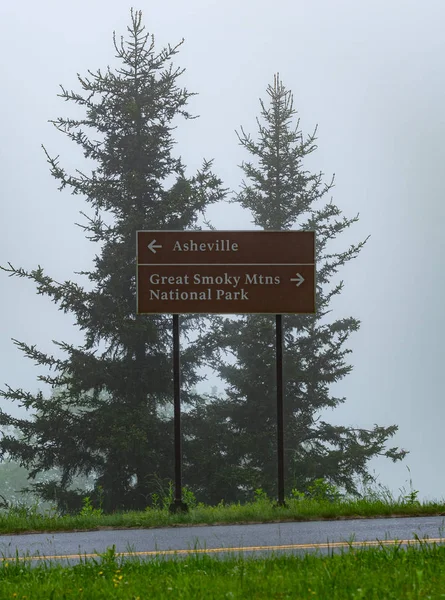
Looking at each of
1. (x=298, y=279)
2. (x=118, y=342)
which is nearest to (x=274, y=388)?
(x=118, y=342)

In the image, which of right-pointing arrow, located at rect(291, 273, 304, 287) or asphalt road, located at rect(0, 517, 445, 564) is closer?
asphalt road, located at rect(0, 517, 445, 564)

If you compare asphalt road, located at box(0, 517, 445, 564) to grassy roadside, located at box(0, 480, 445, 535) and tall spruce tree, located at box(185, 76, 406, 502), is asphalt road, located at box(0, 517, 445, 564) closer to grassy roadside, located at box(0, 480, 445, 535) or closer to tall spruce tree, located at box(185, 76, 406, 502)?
grassy roadside, located at box(0, 480, 445, 535)

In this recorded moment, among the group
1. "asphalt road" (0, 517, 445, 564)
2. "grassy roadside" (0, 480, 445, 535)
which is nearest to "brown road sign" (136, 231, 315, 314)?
"grassy roadside" (0, 480, 445, 535)

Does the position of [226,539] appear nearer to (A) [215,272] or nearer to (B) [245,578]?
(B) [245,578]

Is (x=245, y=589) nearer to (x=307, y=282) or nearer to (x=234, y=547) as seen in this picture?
(x=234, y=547)

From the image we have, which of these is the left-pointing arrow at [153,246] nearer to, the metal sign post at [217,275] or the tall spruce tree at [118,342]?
the metal sign post at [217,275]

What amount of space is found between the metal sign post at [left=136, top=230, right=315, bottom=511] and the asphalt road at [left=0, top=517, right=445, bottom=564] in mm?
3174

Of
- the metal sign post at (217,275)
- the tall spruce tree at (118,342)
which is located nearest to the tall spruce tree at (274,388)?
the tall spruce tree at (118,342)

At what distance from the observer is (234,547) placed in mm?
9742

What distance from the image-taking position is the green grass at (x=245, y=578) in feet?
21.5

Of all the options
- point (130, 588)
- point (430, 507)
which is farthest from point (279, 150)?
point (130, 588)

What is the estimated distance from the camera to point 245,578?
7.16m

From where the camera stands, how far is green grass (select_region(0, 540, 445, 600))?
6562 millimetres

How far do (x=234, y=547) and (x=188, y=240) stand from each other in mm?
6738
